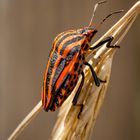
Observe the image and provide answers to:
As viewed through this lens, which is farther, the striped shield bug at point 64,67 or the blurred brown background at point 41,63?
the blurred brown background at point 41,63

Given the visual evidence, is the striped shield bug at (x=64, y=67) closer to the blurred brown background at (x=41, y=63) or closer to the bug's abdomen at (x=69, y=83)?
the bug's abdomen at (x=69, y=83)

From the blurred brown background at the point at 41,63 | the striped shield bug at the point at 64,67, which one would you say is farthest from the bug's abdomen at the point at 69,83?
the blurred brown background at the point at 41,63

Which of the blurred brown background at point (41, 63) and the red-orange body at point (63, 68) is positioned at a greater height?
the red-orange body at point (63, 68)

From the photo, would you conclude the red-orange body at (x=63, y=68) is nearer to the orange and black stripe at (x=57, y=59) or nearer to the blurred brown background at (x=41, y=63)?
the orange and black stripe at (x=57, y=59)

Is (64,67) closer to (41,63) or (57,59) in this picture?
(57,59)

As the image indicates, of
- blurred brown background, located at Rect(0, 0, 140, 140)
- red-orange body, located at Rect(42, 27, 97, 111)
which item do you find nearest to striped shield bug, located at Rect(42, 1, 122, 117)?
red-orange body, located at Rect(42, 27, 97, 111)

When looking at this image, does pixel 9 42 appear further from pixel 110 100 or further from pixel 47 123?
pixel 110 100

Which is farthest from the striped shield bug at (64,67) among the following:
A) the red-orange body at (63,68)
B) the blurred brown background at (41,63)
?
the blurred brown background at (41,63)

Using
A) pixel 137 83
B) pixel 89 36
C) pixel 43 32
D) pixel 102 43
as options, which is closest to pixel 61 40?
pixel 89 36
